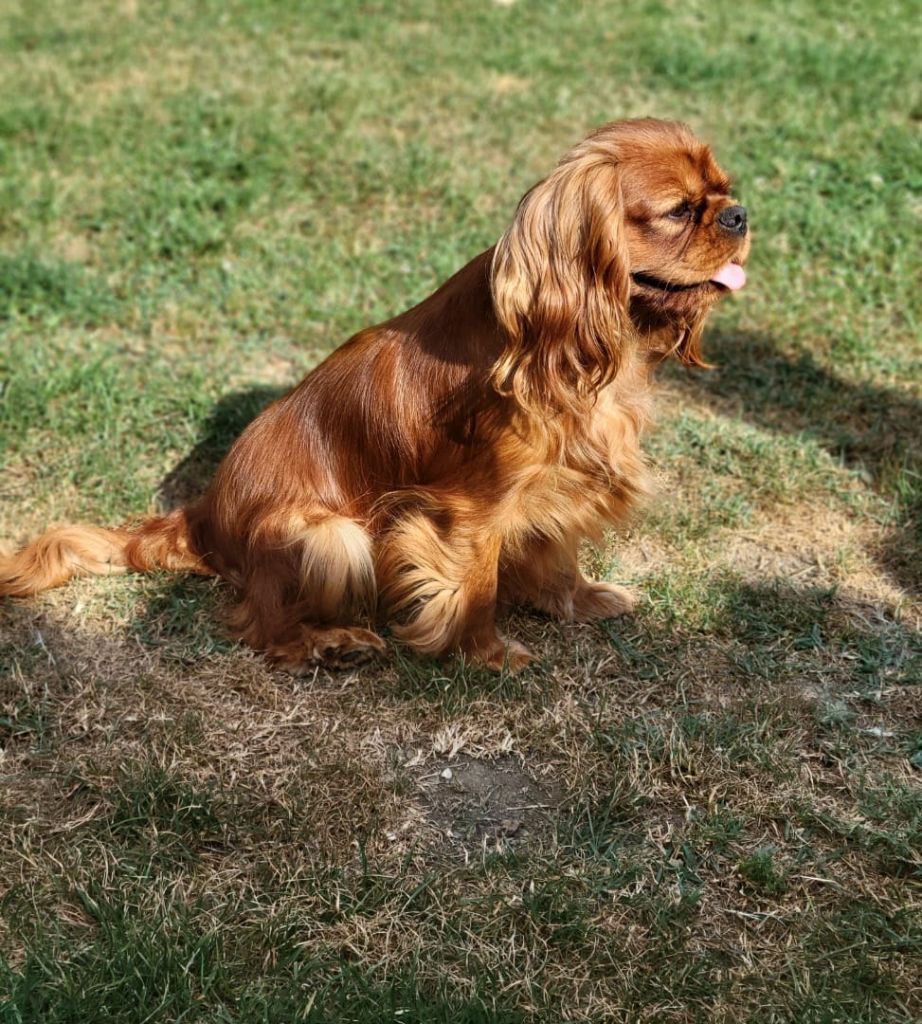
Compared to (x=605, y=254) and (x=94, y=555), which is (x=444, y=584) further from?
(x=94, y=555)

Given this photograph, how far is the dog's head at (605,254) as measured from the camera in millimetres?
3164

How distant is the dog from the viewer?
3213mm

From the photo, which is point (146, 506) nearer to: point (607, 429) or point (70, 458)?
point (70, 458)

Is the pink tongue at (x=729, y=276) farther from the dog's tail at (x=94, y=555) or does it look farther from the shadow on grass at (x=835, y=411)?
the dog's tail at (x=94, y=555)

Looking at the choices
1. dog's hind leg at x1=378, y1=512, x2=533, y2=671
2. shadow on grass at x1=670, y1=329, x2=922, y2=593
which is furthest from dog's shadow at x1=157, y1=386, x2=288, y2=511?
shadow on grass at x1=670, y1=329, x2=922, y2=593

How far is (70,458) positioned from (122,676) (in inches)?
52.8

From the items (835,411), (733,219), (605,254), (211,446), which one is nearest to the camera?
(605,254)

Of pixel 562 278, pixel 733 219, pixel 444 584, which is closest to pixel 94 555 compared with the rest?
pixel 444 584

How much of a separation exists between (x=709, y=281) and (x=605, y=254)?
399 millimetres

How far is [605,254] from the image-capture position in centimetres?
316

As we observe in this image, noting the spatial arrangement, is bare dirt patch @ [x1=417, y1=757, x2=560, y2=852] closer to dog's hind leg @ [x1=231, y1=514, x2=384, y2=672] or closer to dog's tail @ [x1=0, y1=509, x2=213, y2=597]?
dog's hind leg @ [x1=231, y1=514, x2=384, y2=672]

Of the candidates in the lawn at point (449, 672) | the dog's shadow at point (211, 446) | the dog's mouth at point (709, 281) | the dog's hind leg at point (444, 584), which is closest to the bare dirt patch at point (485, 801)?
the lawn at point (449, 672)

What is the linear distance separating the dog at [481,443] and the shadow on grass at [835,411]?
1.22 m

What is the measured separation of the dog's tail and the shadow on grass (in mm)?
2428
